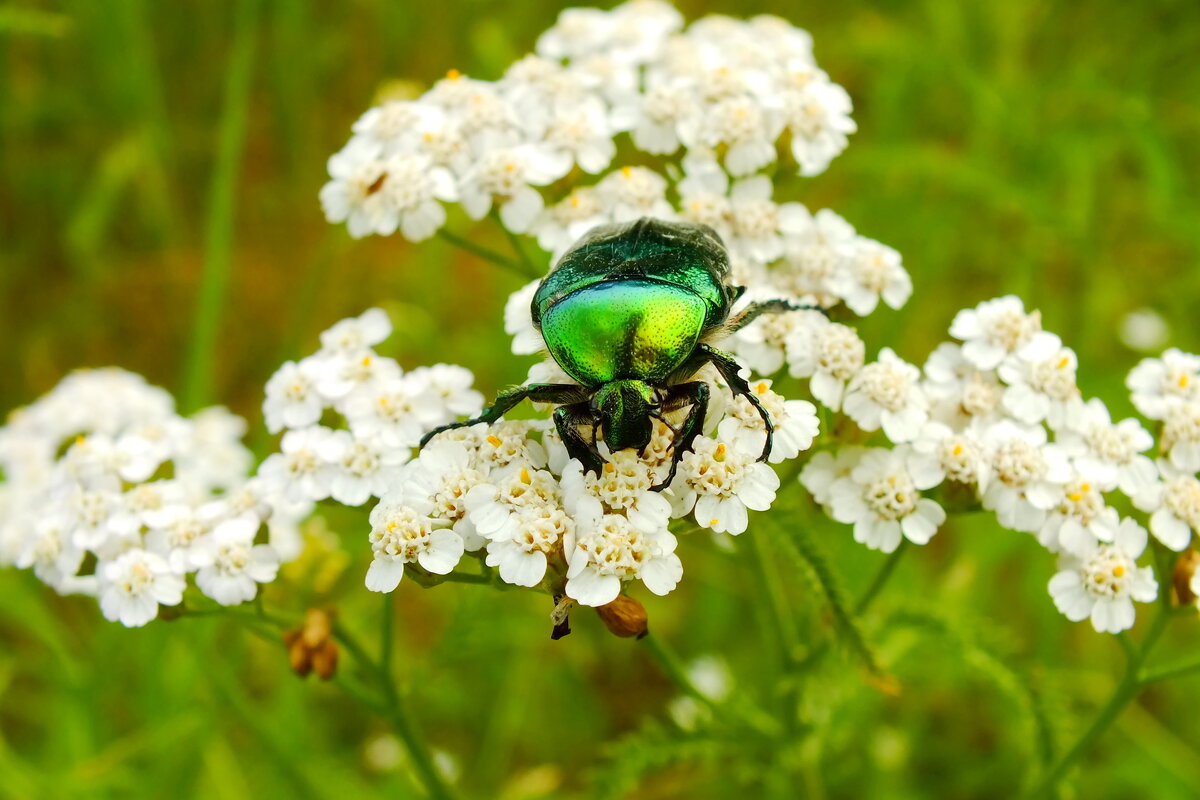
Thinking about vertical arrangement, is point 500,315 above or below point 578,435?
above

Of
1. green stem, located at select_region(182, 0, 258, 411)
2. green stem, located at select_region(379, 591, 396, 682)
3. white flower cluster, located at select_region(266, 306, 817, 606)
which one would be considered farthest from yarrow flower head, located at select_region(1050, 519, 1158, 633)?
green stem, located at select_region(182, 0, 258, 411)

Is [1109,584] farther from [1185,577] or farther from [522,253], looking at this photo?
[522,253]

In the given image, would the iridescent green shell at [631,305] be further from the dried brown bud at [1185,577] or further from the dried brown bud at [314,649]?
the dried brown bud at [1185,577]

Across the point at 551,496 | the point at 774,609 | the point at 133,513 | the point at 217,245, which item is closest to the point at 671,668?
the point at 774,609

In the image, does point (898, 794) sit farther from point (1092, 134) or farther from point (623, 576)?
point (1092, 134)

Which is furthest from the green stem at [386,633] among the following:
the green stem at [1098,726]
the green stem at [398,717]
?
the green stem at [1098,726]
